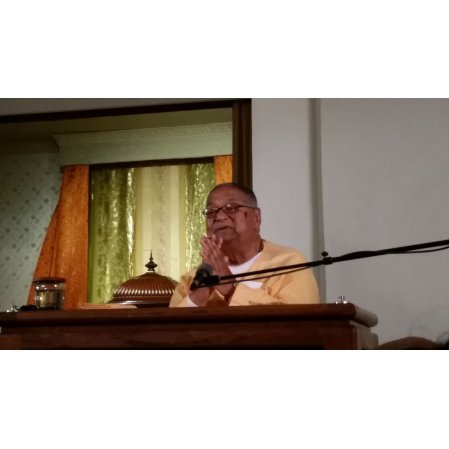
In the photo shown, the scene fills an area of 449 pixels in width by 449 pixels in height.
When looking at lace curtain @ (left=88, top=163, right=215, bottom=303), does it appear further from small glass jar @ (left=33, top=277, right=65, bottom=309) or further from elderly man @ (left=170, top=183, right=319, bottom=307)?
small glass jar @ (left=33, top=277, right=65, bottom=309)

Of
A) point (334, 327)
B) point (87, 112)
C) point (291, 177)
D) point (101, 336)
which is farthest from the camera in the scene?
point (87, 112)

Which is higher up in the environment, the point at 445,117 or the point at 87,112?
the point at 87,112

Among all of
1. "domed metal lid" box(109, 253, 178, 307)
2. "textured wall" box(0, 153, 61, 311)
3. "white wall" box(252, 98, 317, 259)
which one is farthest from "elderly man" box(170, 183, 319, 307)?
"textured wall" box(0, 153, 61, 311)

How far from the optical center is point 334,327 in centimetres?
177

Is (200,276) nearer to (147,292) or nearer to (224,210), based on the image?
(224,210)

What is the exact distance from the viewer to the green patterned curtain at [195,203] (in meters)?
6.78

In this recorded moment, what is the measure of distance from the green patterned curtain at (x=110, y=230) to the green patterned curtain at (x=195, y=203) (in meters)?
0.56

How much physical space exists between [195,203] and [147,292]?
1382 millimetres

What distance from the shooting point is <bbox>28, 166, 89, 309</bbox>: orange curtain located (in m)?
6.74

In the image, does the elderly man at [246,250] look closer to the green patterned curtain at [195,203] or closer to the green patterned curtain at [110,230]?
the green patterned curtain at [195,203]

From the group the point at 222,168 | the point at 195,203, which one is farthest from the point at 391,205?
the point at 195,203

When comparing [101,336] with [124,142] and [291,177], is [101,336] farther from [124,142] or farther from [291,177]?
[124,142]

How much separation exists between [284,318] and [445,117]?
2479mm

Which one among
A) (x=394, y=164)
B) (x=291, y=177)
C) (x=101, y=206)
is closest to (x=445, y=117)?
(x=394, y=164)
